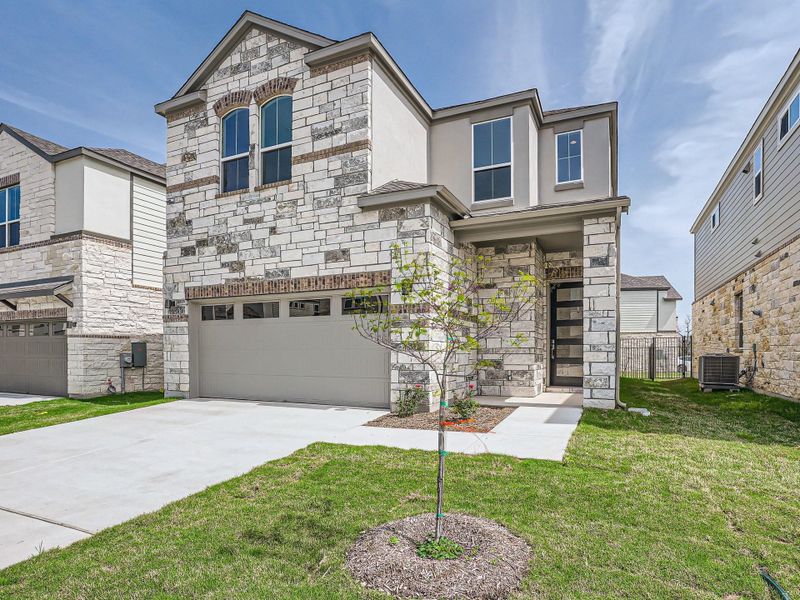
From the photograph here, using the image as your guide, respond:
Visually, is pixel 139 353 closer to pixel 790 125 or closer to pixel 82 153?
pixel 82 153

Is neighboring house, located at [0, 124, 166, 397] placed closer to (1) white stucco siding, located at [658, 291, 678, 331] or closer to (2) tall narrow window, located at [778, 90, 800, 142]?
(2) tall narrow window, located at [778, 90, 800, 142]

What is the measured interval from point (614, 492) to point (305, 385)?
6.57 m

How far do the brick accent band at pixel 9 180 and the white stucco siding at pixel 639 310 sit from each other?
2894 centimetres

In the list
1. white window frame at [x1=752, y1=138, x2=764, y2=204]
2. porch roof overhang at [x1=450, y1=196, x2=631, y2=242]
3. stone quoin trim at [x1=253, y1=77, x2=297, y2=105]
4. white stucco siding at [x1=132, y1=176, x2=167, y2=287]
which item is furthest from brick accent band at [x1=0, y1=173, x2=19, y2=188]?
white window frame at [x1=752, y1=138, x2=764, y2=204]

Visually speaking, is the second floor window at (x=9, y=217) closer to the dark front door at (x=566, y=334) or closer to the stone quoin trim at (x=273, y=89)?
the stone quoin trim at (x=273, y=89)

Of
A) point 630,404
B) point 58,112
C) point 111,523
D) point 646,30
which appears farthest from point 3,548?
point 58,112

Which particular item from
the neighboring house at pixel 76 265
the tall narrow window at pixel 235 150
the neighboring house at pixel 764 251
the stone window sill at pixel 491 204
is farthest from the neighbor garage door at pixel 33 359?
the neighboring house at pixel 764 251

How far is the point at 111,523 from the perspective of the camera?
3729 millimetres

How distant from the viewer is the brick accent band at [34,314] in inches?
478

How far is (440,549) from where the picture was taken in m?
3.03

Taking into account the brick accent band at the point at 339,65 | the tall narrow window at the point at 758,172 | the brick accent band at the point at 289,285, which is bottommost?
the brick accent band at the point at 289,285

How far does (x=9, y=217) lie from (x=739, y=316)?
21.0 metres

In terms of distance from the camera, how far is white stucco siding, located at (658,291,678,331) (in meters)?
28.6

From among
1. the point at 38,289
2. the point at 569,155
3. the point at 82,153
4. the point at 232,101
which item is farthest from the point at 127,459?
the point at 569,155
